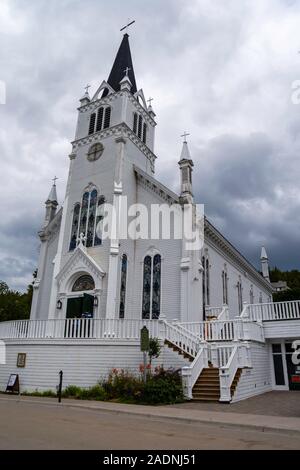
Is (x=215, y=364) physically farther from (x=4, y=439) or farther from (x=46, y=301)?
(x=46, y=301)

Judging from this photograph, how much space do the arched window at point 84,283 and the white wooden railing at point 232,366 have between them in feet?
34.2

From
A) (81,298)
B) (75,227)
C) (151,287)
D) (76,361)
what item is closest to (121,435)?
(76,361)

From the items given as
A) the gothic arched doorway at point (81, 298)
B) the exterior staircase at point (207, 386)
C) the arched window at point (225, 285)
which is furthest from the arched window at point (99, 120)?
the exterior staircase at point (207, 386)

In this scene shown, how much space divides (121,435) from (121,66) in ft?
102

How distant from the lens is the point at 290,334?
1795 centimetres

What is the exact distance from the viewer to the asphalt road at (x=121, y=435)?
20.3ft

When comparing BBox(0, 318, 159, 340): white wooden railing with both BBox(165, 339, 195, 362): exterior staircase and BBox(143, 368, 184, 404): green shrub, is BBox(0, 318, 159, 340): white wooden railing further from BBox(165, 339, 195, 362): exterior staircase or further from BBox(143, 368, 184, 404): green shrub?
BBox(143, 368, 184, 404): green shrub

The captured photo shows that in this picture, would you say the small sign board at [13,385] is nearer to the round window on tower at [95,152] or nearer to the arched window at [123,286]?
the arched window at [123,286]

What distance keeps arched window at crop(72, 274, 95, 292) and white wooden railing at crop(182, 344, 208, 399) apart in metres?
9.36

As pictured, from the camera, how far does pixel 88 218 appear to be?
81.6ft

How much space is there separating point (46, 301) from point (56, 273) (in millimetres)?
2655

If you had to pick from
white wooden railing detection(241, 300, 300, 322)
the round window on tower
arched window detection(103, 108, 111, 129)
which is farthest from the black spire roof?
white wooden railing detection(241, 300, 300, 322)

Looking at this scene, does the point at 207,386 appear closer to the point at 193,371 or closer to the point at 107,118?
the point at 193,371
